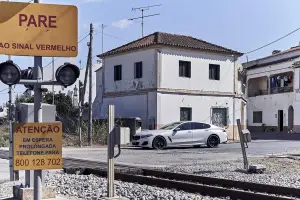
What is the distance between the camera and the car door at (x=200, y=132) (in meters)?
25.8

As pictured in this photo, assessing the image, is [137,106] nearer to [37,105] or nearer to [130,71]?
[130,71]

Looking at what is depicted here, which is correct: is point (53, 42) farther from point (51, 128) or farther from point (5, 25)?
point (51, 128)

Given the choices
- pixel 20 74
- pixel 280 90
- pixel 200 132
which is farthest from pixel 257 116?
pixel 20 74

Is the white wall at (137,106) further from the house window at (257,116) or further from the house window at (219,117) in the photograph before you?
the house window at (257,116)

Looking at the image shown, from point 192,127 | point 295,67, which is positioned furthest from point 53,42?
point 295,67

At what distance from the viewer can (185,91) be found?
1385 inches

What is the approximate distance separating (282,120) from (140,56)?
2498 cm

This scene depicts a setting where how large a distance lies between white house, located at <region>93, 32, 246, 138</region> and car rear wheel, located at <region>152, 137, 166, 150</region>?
8.55 metres

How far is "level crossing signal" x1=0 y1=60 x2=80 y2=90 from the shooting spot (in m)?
6.62

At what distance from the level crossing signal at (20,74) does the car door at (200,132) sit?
19.3 meters

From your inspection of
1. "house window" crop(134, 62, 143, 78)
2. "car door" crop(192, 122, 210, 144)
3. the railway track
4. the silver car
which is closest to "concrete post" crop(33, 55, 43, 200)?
the railway track

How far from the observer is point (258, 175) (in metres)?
14.1

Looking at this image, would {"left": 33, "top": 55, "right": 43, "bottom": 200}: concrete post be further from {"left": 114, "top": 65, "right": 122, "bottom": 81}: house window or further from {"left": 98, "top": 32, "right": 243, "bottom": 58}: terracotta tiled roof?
{"left": 114, "top": 65, "right": 122, "bottom": 81}: house window

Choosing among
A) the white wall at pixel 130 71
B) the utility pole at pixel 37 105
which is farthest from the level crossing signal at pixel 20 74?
the white wall at pixel 130 71
